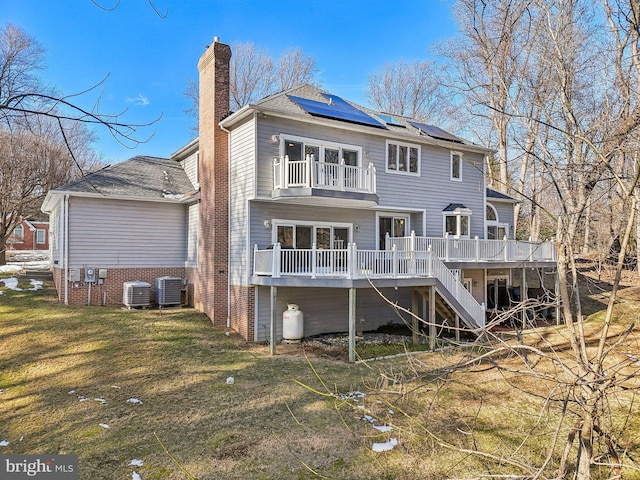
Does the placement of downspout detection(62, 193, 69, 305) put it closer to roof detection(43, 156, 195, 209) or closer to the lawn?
roof detection(43, 156, 195, 209)

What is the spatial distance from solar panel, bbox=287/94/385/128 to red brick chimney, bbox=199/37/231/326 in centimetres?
260

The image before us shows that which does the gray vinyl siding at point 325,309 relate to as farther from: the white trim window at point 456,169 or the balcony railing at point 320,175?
the white trim window at point 456,169

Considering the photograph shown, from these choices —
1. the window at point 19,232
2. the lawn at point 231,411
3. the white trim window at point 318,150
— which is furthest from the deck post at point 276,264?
the window at point 19,232

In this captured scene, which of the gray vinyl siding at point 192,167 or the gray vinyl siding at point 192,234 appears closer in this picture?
the gray vinyl siding at point 192,234

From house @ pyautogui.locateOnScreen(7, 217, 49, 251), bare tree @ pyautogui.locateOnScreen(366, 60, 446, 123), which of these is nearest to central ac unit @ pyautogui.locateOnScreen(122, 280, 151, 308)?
bare tree @ pyautogui.locateOnScreen(366, 60, 446, 123)

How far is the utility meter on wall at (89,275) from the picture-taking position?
1402 cm

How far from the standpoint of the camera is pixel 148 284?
571 inches

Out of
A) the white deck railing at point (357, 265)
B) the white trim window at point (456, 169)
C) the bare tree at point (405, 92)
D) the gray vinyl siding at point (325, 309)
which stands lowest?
the gray vinyl siding at point (325, 309)

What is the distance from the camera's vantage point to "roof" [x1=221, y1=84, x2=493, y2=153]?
1242cm

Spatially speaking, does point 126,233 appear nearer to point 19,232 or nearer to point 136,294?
point 136,294

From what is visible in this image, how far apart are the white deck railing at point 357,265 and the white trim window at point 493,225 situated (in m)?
8.70

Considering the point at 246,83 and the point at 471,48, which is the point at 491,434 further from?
the point at 246,83

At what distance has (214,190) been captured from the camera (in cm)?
1343

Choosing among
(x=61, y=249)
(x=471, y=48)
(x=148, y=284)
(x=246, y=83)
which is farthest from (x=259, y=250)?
(x=246, y=83)
